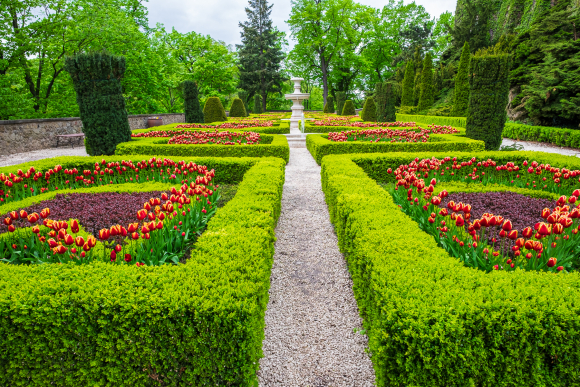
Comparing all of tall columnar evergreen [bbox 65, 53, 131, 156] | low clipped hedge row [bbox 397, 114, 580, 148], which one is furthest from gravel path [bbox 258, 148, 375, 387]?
low clipped hedge row [bbox 397, 114, 580, 148]

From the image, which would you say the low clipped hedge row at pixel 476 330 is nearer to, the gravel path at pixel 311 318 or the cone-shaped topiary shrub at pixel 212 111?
the gravel path at pixel 311 318

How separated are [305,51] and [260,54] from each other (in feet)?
19.8

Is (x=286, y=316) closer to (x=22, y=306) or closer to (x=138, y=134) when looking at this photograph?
(x=22, y=306)

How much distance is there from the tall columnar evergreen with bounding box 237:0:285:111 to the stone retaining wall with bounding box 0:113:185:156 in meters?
27.3

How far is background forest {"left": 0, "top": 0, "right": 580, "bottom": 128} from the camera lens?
1755 centimetres

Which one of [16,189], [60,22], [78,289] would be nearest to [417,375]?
[78,289]

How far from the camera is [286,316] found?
319 cm

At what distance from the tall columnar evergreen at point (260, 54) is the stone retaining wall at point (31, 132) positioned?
27342mm

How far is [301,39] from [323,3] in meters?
4.94

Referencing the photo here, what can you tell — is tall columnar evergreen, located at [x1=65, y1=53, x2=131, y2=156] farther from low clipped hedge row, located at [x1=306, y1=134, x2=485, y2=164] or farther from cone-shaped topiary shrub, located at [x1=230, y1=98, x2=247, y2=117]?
cone-shaped topiary shrub, located at [x1=230, y1=98, x2=247, y2=117]

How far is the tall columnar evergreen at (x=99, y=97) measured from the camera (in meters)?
9.59

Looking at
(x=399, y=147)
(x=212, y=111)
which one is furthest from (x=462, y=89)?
(x=212, y=111)

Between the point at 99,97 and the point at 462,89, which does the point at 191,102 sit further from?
the point at 462,89

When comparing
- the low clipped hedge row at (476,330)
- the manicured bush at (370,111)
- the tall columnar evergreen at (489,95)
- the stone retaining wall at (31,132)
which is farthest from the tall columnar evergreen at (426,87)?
the low clipped hedge row at (476,330)
